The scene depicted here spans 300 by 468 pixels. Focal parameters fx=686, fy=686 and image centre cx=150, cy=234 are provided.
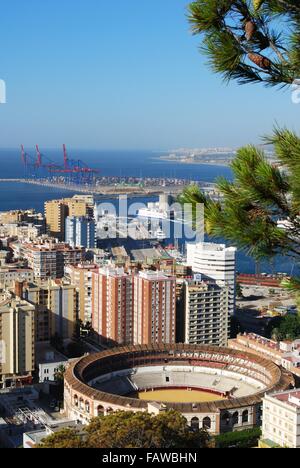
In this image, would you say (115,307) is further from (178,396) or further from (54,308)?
(178,396)

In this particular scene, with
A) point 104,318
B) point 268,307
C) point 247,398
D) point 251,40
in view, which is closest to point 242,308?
point 268,307

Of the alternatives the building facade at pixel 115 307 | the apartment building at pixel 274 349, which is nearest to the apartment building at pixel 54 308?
the building facade at pixel 115 307

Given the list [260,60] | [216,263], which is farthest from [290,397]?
[216,263]

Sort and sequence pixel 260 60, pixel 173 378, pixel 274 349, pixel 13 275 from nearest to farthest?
pixel 260 60, pixel 173 378, pixel 274 349, pixel 13 275

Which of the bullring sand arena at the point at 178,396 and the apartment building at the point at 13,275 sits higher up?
the apartment building at the point at 13,275

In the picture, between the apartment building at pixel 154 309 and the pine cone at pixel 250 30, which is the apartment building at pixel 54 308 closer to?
the apartment building at pixel 154 309

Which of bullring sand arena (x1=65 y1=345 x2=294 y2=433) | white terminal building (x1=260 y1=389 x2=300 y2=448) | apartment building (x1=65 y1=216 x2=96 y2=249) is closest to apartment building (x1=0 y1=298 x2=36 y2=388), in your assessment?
bullring sand arena (x1=65 y1=345 x2=294 y2=433)

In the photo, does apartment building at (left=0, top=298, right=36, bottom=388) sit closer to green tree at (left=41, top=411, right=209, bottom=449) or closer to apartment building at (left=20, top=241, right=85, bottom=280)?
green tree at (left=41, top=411, right=209, bottom=449)
